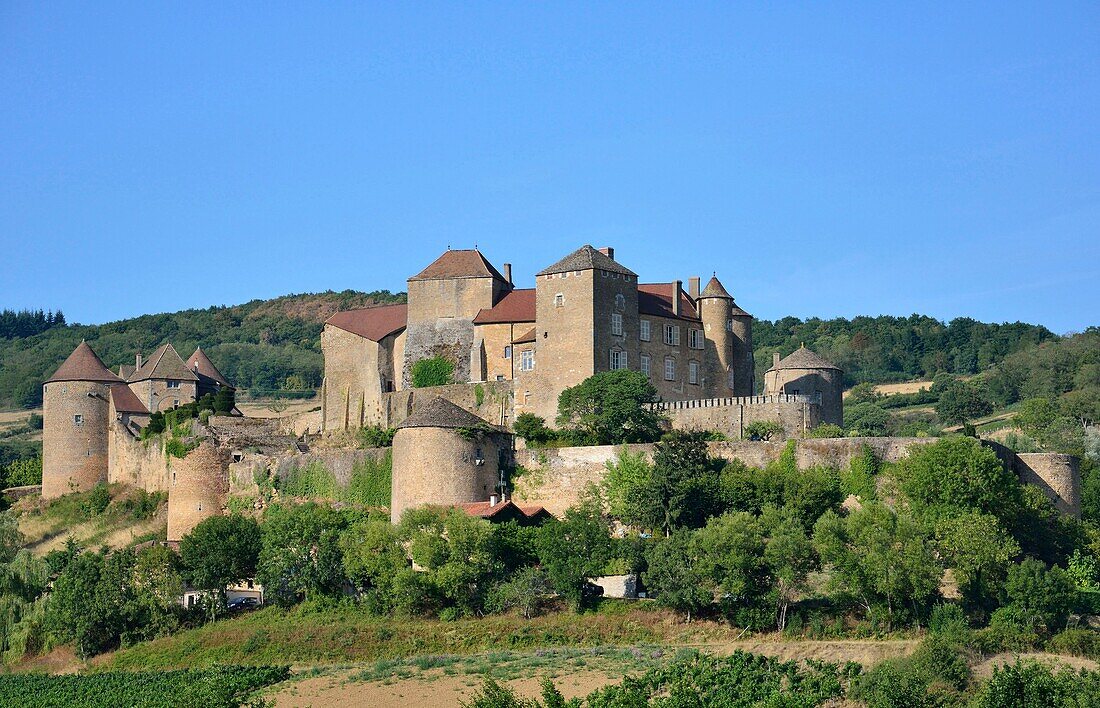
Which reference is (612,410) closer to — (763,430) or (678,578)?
(763,430)

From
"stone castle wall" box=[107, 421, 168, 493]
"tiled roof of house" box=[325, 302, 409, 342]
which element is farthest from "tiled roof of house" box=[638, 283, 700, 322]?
"stone castle wall" box=[107, 421, 168, 493]

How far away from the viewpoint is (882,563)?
152 ft

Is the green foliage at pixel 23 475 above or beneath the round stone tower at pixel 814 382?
beneath

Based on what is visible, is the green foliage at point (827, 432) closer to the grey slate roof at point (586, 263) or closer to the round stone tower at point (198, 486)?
the grey slate roof at point (586, 263)

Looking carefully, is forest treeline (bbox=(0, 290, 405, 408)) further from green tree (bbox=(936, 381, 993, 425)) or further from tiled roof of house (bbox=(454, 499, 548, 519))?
tiled roof of house (bbox=(454, 499, 548, 519))

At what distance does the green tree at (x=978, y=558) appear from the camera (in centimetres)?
4684

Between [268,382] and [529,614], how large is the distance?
8297 cm

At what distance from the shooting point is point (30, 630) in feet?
176

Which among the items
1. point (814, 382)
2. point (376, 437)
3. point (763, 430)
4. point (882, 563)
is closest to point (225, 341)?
point (376, 437)

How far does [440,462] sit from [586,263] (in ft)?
34.5

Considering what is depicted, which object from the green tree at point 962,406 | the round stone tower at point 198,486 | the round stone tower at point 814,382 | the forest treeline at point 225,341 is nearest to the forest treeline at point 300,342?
the forest treeline at point 225,341

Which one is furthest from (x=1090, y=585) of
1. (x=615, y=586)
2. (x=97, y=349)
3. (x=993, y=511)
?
(x=97, y=349)

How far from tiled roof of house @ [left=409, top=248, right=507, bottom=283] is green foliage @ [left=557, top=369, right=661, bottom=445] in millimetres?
9449

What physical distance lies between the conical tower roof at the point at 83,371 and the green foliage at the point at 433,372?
14791 millimetres
